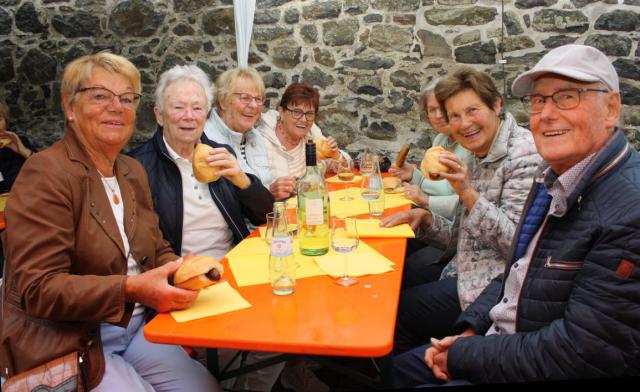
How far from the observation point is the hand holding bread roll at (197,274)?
1.21 metres

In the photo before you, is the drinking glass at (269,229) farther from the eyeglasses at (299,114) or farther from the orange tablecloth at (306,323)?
the eyeglasses at (299,114)

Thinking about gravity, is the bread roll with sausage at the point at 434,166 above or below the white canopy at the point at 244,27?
below

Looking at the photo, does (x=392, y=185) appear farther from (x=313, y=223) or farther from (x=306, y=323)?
(x=306, y=323)

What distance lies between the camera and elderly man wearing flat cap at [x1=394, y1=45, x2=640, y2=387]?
98 cm

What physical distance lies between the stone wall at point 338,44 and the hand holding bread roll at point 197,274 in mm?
3440

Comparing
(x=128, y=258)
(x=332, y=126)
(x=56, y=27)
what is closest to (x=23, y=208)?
(x=128, y=258)

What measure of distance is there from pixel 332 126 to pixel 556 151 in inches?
139

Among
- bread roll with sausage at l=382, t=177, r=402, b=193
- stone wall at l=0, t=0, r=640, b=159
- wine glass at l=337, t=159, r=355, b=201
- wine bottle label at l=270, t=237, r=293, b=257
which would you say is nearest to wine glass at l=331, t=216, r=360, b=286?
wine bottle label at l=270, t=237, r=293, b=257

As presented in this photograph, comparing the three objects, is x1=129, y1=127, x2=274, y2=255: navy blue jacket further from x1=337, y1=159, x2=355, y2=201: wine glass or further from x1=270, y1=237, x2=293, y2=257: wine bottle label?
x1=270, y1=237, x2=293, y2=257: wine bottle label

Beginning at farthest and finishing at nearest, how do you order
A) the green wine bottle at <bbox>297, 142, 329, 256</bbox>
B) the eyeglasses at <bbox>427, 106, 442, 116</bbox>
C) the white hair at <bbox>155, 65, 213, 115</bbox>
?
1. the eyeglasses at <bbox>427, 106, 442, 116</bbox>
2. the white hair at <bbox>155, 65, 213, 115</bbox>
3. the green wine bottle at <bbox>297, 142, 329, 256</bbox>

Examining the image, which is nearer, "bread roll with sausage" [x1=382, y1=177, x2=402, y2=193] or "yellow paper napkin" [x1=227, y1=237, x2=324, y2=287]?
"yellow paper napkin" [x1=227, y1=237, x2=324, y2=287]

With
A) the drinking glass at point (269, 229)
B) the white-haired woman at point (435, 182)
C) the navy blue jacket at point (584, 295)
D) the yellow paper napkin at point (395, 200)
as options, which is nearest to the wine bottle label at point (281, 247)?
the drinking glass at point (269, 229)

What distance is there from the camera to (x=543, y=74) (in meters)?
1.20

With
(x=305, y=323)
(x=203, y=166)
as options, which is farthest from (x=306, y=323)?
(x=203, y=166)
